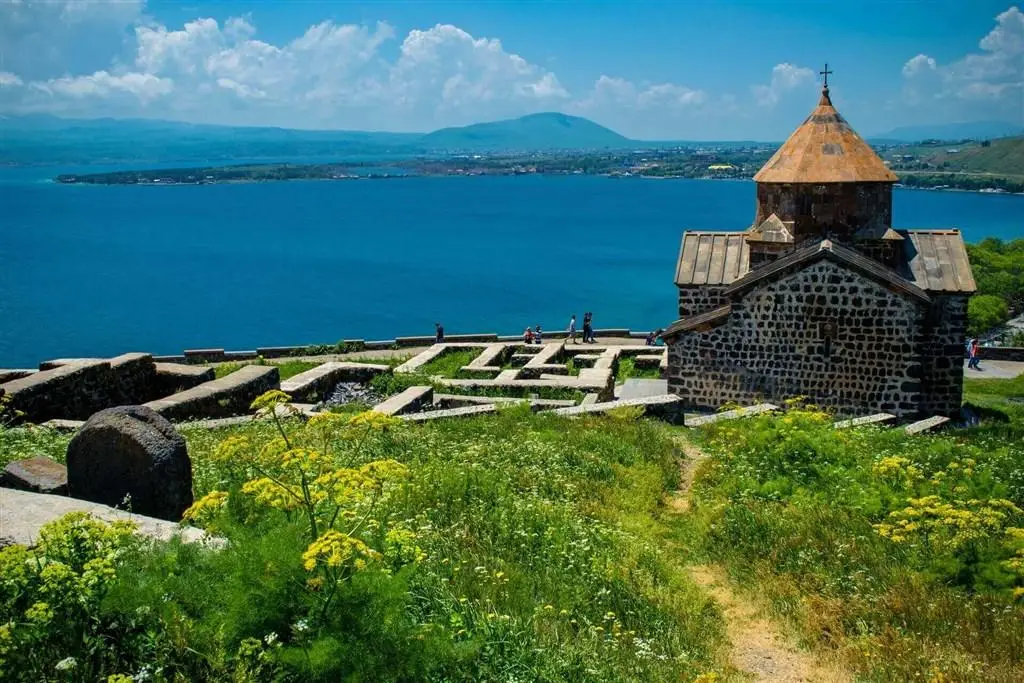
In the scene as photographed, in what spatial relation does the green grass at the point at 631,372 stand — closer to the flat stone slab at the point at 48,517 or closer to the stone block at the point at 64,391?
the stone block at the point at 64,391

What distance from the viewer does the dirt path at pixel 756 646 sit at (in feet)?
19.1

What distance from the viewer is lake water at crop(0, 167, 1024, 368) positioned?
60.0 m

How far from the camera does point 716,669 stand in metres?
5.72

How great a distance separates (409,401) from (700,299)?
252 inches

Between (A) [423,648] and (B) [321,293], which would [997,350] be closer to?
(A) [423,648]

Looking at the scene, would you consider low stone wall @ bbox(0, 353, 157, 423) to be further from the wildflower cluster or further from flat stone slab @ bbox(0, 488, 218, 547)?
the wildflower cluster

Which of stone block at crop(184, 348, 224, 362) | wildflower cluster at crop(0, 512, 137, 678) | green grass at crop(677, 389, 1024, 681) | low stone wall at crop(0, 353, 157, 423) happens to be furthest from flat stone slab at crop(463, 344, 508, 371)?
wildflower cluster at crop(0, 512, 137, 678)

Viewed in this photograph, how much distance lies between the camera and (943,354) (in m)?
15.8

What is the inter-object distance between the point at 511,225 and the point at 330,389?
105 metres

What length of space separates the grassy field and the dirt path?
0.30ft

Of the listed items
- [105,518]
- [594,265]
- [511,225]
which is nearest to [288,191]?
[511,225]

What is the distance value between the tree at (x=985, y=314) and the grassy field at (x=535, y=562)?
2411 cm

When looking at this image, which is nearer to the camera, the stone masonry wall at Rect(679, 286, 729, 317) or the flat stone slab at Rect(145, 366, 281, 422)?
the flat stone slab at Rect(145, 366, 281, 422)

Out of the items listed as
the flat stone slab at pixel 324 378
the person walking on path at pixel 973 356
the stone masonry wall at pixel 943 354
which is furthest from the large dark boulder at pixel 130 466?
the person walking on path at pixel 973 356
